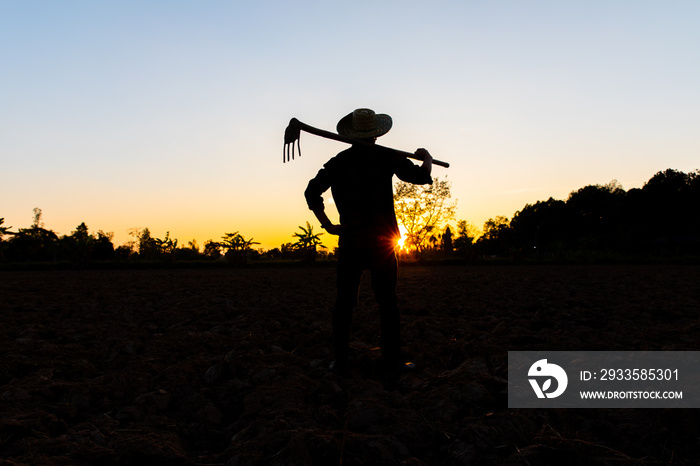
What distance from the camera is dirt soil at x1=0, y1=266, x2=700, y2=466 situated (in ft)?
6.39

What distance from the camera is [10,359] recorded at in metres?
3.37

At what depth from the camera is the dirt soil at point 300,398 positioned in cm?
195

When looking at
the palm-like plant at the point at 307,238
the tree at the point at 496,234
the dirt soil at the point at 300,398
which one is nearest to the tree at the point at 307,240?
the palm-like plant at the point at 307,238

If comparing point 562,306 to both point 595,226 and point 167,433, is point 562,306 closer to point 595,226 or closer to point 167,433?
point 167,433

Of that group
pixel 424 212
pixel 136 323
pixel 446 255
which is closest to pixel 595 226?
pixel 424 212

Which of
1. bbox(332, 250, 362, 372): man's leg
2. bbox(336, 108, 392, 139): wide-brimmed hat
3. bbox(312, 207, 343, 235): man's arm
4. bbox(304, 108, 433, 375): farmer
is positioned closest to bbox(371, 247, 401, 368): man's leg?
bbox(304, 108, 433, 375): farmer

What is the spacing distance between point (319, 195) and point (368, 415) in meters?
1.56

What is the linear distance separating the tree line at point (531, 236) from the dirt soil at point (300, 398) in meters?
1.84

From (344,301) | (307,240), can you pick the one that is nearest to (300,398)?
(344,301)

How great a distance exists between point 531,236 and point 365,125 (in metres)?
74.7

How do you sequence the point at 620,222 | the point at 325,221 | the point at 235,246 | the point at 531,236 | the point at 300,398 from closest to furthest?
the point at 300,398 < the point at 325,221 < the point at 235,246 < the point at 620,222 < the point at 531,236

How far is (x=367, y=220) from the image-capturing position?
117 inches

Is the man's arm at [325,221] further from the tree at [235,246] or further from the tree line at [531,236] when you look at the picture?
the tree at [235,246]

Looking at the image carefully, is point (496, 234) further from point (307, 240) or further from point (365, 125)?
point (365, 125)
